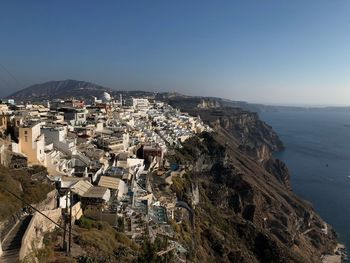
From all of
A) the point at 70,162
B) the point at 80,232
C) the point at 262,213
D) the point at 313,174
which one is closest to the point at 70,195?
the point at 80,232

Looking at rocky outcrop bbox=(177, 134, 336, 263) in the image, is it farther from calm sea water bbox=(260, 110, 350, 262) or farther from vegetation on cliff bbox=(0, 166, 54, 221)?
vegetation on cliff bbox=(0, 166, 54, 221)

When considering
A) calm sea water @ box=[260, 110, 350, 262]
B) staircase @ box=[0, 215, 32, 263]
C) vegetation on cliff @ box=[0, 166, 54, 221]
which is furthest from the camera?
calm sea water @ box=[260, 110, 350, 262]

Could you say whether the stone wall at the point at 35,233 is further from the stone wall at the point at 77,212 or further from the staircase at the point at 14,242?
the stone wall at the point at 77,212

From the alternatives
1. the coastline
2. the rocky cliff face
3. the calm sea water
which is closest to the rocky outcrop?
the rocky cliff face

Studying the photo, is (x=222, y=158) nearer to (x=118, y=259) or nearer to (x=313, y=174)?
(x=313, y=174)

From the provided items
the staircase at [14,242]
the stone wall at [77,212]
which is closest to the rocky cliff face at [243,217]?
the stone wall at [77,212]

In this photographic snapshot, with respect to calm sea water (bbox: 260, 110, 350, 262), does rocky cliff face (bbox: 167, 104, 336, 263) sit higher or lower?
higher
